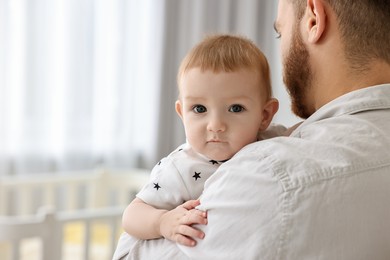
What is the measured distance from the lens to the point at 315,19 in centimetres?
109

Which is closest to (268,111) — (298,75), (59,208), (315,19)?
(298,75)

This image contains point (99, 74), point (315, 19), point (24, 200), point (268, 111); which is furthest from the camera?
point (99, 74)

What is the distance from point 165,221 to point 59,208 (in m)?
2.19

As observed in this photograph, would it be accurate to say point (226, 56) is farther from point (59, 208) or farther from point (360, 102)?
point (59, 208)

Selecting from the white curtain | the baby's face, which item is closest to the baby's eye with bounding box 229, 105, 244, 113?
the baby's face

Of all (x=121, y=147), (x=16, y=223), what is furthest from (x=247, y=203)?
(x=121, y=147)

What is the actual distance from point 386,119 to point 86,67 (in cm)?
240

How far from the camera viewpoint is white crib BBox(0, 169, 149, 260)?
6.40ft

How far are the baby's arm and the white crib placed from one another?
2.74ft

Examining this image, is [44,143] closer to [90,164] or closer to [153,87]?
[90,164]

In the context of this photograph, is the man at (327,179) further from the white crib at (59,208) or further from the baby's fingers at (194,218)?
the white crib at (59,208)

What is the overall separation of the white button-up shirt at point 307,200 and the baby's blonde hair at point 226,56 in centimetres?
22

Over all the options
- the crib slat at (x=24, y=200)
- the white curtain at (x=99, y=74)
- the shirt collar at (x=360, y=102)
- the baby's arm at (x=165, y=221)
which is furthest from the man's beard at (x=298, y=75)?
the white curtain at (x=99, y=74)

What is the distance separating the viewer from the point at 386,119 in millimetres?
988
